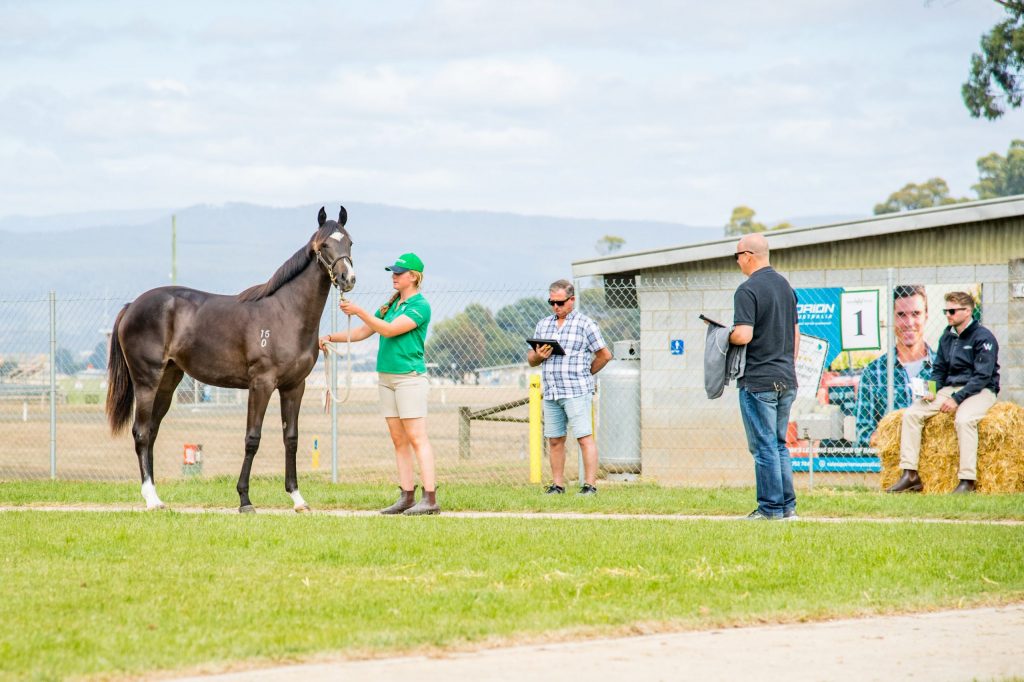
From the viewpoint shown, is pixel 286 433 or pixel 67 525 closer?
pixel 67 525

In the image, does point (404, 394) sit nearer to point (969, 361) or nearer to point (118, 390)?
point (118, 390)

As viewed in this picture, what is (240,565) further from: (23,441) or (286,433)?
(23,441)

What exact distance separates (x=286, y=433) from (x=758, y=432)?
408cm

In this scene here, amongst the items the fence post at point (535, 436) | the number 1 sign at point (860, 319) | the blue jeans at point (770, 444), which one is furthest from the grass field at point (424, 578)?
the number 1 sign at point (860, 319)

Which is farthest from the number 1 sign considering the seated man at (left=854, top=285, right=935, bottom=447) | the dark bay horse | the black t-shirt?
the dark bay horse

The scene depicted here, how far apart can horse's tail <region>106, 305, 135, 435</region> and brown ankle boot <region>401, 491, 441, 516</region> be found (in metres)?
3.19

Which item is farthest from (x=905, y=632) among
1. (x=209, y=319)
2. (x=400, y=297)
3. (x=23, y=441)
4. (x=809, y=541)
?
(x=23, y=441)

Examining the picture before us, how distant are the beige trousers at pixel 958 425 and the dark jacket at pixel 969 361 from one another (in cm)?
10

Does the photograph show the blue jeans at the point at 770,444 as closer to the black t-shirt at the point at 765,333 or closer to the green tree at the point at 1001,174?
the black t-shirt at the point at 765,333

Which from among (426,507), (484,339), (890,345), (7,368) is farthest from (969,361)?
(7,368)

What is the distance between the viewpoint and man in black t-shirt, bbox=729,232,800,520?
9.95m

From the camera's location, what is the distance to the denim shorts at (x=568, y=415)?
12.4m

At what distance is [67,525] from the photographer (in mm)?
10047

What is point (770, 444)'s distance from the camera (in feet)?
32.7
